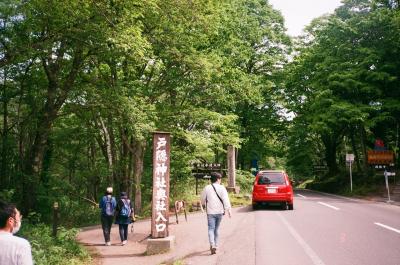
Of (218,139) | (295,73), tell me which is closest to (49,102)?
(218,139)

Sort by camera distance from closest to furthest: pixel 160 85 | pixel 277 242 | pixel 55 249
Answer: pixel 55 249, pixel 277 242, pixel 160 85

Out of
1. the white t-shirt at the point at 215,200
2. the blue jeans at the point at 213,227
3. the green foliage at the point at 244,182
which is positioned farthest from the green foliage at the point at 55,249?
the green foliage at the point at 244,182

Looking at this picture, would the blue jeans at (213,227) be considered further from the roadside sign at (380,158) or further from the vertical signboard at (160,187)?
the roadside sign at (380,158)

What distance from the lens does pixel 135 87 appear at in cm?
1594

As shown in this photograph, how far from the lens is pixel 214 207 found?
8570 mm

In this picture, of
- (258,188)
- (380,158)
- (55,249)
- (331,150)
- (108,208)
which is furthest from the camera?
(331,150)

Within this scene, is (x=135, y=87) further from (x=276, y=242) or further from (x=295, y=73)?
(x=295, y=73)

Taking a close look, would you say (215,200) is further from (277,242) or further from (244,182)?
(244,182)

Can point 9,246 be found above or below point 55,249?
above

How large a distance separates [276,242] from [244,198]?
13604 mm

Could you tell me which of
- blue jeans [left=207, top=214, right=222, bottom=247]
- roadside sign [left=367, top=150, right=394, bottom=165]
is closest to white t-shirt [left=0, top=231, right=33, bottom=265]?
blue jeans [left=207, top=214, right=222, bottom=247]

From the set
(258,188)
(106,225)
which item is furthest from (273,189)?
(106,225)

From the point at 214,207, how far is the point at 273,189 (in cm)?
904

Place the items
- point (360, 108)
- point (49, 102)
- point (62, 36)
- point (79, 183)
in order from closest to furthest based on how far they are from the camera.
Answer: point (62, 36) < point (49, 102) < point (360, 108) < point (79, 183)
